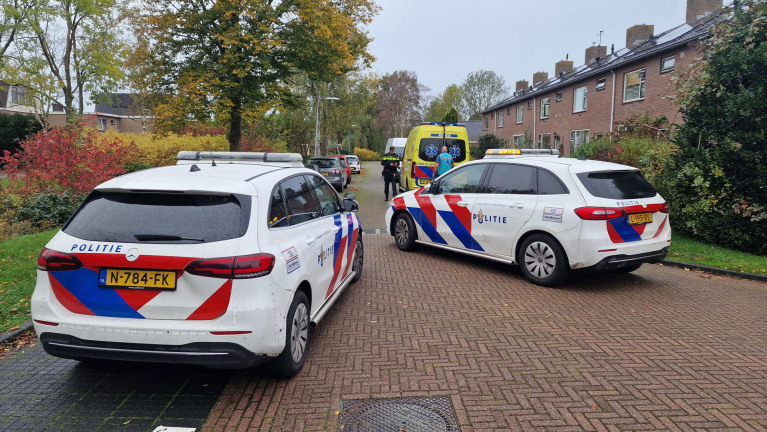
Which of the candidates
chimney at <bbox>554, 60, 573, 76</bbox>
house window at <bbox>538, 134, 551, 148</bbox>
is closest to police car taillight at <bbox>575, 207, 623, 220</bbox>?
house window at <bbox>538, 134, 551, 148</bbox>

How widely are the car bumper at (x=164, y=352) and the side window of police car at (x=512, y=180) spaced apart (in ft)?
14.9

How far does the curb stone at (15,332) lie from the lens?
169 inches

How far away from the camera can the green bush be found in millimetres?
9617

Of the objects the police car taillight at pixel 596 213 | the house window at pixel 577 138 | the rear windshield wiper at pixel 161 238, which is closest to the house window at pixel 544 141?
the house window at pixel 577 138

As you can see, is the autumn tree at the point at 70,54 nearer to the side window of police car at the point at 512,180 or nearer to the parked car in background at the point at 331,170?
the parked car in background at the point at 331,170

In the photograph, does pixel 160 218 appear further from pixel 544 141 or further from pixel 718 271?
pixel 544 141

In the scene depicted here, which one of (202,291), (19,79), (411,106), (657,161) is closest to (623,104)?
(657,161)

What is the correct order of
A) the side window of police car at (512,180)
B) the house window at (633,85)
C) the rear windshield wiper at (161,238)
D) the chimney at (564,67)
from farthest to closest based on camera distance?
the chimney at (564,67), the house window at (633,85), the side window of police car at (512,180), the rear windshield wiper at (161,238)

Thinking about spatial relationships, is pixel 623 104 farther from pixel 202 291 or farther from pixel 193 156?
pixel 202 291

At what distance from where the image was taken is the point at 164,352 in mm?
3055

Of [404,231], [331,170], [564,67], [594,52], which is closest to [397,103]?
[564,67]

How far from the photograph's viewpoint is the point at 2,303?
5.09 meters

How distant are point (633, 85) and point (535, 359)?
Answer: 68.4 ft

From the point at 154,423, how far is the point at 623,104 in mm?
23022
